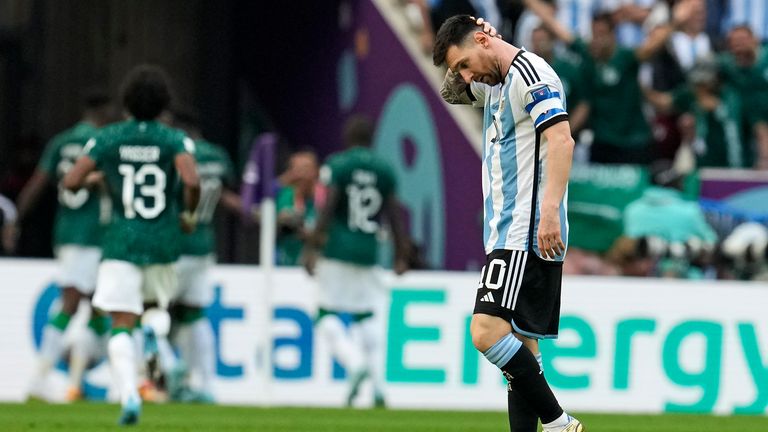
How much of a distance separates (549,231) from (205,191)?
8.42m

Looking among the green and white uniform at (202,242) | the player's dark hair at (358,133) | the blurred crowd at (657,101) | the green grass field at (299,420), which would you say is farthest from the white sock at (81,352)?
the blurred crowd at (657,101)

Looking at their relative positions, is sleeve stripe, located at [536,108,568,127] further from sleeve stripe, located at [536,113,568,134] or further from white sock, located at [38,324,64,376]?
white sock, located at [38,324,64,376]

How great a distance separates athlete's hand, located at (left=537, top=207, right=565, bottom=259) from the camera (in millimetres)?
7652

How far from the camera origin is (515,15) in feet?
61.3

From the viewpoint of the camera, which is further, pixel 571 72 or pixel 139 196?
pixel 571 72

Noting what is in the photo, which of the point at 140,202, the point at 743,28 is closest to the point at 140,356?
the point at 140,202

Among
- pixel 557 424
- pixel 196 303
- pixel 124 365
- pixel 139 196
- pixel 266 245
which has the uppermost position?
pixel 139 196

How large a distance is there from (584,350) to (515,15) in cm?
427

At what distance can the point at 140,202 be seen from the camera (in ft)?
37.3

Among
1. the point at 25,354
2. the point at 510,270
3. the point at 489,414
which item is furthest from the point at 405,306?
the point at 510,270

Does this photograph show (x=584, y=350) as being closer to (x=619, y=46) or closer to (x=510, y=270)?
(x=619, y=46)

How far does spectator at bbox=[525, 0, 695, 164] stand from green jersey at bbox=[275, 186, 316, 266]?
115 inches

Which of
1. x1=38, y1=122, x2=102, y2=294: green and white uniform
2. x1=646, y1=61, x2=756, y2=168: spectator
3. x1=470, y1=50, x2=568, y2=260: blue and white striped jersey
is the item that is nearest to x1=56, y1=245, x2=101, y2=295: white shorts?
x1=38, y1=122, x2=102, y2=294: green and white uniform

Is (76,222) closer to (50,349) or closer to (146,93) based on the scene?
Answer: (50,349)
